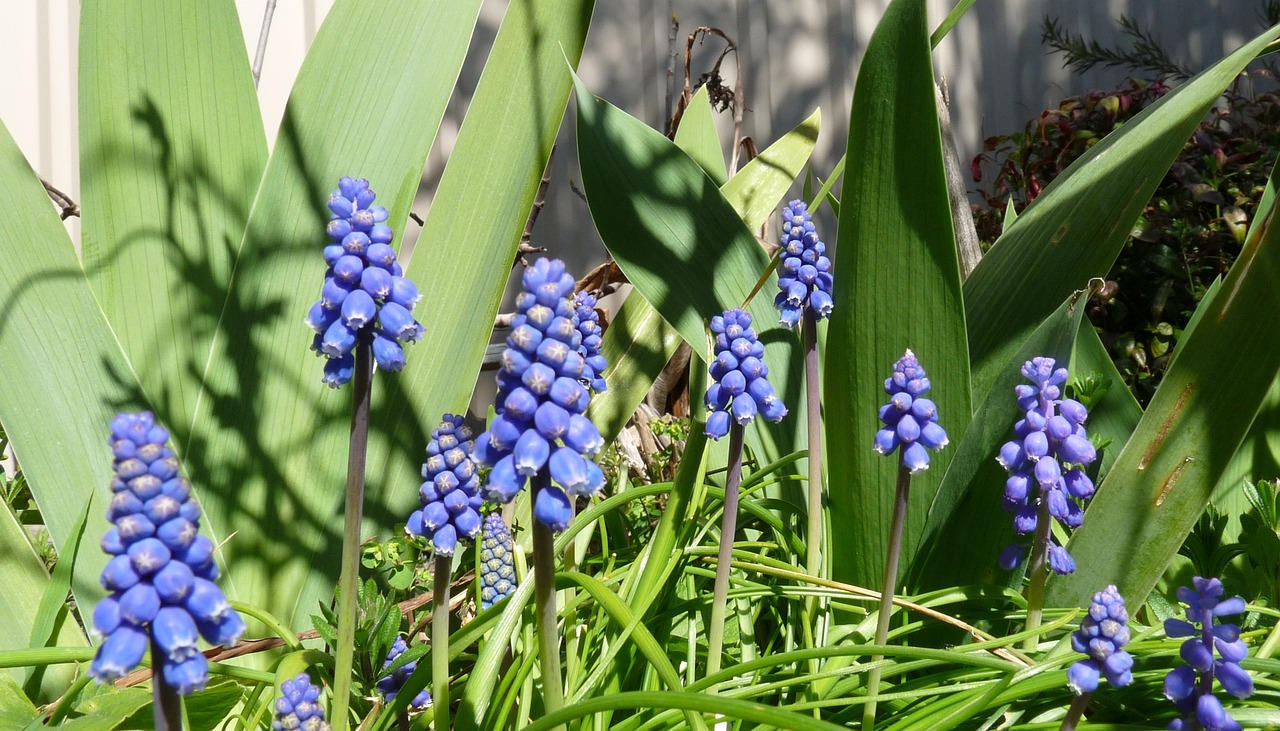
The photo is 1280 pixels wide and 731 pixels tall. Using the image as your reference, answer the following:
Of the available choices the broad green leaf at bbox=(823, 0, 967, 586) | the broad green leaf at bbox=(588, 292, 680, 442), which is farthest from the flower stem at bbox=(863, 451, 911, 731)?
the broad green leaf at bbox=(588, 292, 680, 442)

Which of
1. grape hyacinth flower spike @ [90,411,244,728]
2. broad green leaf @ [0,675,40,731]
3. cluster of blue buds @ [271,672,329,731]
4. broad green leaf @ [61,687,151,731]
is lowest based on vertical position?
broad green leaf @ [0,675,40,731]

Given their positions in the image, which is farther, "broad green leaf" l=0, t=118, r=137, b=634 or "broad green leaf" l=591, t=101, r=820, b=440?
"broad green leaf" l=591, t=101, r=820, b=440

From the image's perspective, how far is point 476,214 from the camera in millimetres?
1412

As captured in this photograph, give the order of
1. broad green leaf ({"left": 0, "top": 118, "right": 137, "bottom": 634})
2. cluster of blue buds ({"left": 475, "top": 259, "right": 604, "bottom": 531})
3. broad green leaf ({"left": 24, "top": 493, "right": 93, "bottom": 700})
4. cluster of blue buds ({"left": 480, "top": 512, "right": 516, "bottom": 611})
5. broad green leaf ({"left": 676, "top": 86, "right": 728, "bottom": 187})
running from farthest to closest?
broad green leaf ({"left": 676, "top": 86, "right": 728, "bottom": 187}) → broad green leaf ({"left": 0, "top": 118, "right": 137, "bottom": 634}) → cluster of blue buds ({"left": 480, "top": 512, "right": 516, "bottom": 611}) → broad green leaf ({"left": 24, "top": 493, "right": 93, "bottom": 700}) → cluster of blue buds ({"left": 475, "top": 259, "right": 604, "bottom": 531})

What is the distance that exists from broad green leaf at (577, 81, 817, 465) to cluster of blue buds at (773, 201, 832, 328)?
168mm

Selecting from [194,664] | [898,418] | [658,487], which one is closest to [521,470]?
[194,664]

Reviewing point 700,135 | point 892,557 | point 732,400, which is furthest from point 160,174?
point 892,557

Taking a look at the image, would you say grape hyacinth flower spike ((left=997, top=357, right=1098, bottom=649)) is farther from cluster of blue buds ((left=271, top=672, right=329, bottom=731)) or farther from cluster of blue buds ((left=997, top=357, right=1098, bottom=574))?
cluster of blue buds ((left=271, top=672, right=329, bottom=731))

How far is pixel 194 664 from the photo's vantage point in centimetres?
52

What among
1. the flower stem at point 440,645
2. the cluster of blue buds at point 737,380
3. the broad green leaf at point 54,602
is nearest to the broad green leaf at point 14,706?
the broad green leaf at point 54,602

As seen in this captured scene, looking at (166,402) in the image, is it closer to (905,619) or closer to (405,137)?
(405,137)

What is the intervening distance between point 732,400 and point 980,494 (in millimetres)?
412

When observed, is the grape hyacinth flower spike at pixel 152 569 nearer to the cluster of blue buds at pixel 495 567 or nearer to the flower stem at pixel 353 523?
the flower stem at pixel 353 523

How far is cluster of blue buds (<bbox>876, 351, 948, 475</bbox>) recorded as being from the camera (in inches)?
34.9
